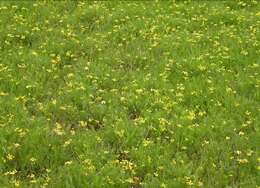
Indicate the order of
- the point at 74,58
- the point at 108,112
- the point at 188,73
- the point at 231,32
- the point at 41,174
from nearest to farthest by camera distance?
the point at 41,174, the point at 108,112, the point at 188,73, the point at 74,58, the point at 231,32

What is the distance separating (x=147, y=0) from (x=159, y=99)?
559cm

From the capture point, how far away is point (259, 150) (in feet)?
27.9

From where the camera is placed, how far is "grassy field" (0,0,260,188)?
815cm

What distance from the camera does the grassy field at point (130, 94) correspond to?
8148mm

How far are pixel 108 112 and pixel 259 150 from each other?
2.75 m

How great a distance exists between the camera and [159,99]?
9961 millimetres

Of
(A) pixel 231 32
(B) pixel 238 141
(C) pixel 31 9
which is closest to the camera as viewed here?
(B) pixel 238 141

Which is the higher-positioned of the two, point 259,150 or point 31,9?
point 31,9

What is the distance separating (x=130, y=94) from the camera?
1011 centimetres

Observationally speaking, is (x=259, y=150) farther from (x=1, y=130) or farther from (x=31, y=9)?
(x=31, y=9)

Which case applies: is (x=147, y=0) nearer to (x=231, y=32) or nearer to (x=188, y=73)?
(x=231, y=32)

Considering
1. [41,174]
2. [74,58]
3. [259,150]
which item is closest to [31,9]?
[74,58]

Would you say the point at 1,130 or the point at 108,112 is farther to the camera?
the point at 108,112

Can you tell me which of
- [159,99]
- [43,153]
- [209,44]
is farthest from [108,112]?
[209,44]
